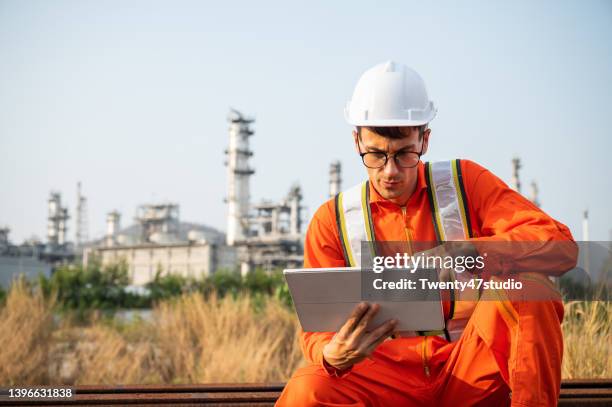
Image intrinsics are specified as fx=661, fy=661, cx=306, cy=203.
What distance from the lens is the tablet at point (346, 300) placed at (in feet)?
5.47

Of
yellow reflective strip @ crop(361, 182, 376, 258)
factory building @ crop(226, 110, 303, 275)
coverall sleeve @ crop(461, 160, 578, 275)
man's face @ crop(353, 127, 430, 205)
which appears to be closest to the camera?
coverall sleeve @ crop(461, 160, 578, 275)

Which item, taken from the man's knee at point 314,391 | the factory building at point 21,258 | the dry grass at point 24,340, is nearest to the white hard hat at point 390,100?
the man's knee at point 314,391

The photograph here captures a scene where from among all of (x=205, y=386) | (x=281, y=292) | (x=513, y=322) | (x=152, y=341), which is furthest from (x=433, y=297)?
(x=281, y=292)

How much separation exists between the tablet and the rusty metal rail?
1.10 metres

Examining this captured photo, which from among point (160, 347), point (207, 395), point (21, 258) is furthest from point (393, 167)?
point (21, 258)

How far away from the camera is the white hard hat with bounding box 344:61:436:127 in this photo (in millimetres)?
2082

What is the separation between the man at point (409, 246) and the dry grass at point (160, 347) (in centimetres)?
260

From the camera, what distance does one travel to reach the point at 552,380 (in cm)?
172

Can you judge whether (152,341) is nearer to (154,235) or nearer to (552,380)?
(552,380)

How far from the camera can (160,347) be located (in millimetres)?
6449

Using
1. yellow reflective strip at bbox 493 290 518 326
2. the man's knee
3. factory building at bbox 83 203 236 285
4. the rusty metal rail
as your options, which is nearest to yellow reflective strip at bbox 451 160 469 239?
yellow reflective strip at bbox 493 290 518 326

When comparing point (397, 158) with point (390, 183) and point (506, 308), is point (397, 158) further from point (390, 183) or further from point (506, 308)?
point (506, 308)

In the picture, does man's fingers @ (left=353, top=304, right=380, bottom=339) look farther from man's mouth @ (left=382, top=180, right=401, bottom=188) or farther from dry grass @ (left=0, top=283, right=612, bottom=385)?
dry grass @ (left=0, top=283, right=612, bottom=385)

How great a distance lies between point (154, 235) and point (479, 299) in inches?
1704
